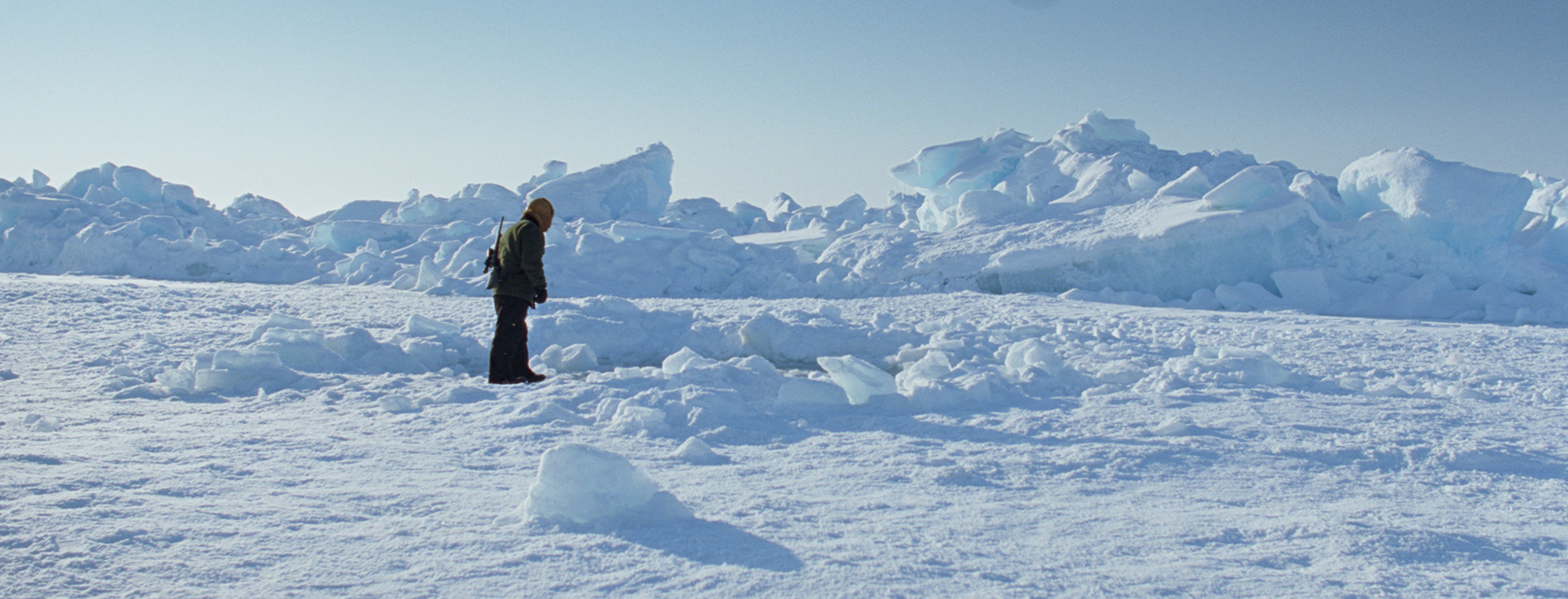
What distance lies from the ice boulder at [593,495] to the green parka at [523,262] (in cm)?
225

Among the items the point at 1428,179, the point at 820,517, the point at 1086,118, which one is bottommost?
the point at 820,517

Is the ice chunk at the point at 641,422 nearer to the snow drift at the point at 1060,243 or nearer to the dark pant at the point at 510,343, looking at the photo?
the dark pant at the point at 510,343

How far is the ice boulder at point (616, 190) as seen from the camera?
18.9m

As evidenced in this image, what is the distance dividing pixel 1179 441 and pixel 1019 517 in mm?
995

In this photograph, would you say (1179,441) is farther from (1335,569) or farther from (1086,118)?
(1086,118)

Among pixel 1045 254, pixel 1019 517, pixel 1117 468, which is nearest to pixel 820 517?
pixel 1019 517

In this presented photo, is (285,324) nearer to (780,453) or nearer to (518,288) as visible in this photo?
(518,288)

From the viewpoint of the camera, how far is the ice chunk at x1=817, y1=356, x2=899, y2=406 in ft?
10.4

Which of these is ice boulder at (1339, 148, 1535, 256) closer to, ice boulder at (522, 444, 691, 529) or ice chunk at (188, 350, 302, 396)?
ice boulder at (522, 444, 691, 529)

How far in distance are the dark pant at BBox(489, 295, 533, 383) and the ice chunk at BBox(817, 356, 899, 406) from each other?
4.76ft

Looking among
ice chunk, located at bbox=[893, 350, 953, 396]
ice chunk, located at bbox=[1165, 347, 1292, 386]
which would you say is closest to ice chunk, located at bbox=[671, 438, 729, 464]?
ice chunk, located at bbox=[893, 350, 953, 396]

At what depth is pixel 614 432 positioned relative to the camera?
8.85 ft

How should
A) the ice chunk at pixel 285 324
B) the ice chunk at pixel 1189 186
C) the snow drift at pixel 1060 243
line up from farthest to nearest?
the ice chunk at pixel 1189 186 → the snow drift at pixel 1060 243 → the ice chunk at pixel 285 324

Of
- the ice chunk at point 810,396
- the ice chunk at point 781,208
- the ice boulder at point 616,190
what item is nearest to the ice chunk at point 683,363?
the ice chunk at point 810,396
